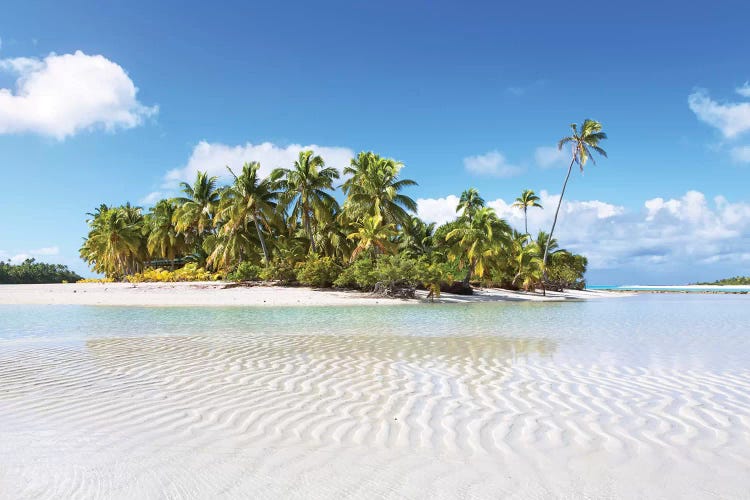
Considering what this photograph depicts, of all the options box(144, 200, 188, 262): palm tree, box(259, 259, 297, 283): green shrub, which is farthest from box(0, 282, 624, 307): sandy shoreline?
box(144, 200, 188, 262): palm tree

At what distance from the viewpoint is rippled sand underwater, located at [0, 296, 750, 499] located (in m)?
3.17

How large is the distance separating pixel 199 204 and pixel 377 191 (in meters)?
18.3

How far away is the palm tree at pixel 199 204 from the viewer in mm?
43031

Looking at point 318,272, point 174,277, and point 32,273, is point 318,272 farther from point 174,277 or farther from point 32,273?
point 32,273

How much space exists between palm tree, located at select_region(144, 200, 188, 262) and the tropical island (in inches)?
4.0

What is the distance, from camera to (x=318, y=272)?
31.8 meters

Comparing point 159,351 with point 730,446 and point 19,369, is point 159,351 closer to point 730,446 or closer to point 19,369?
point 19,369

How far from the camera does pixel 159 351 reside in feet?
29.6

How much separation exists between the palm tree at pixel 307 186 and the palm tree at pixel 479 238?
10.4 meters

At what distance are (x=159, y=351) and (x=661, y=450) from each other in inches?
322

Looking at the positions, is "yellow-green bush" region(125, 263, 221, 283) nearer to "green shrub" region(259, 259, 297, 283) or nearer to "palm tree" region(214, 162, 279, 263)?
"palm tree" region(214, 162, 279, 263)

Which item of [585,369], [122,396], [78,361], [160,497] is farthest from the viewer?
[78,361]

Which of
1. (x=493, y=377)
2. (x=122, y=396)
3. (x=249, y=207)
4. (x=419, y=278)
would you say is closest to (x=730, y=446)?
(x=493, y=377)

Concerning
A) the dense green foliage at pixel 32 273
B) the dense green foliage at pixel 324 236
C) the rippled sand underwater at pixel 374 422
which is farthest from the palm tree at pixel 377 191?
the dense green foliage at pixel 32 273
